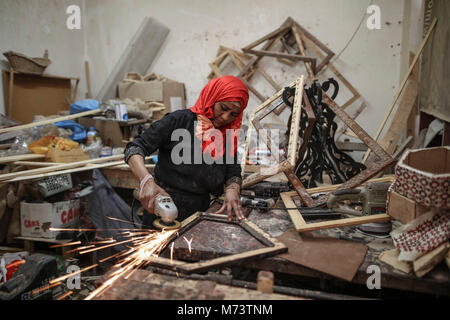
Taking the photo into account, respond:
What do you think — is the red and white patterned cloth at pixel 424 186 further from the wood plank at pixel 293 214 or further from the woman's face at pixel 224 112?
the woman's face at pixel 224 112

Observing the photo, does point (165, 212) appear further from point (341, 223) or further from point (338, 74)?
point (338, 74)

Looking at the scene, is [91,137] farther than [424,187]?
Yes

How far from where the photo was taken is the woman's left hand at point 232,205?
1941 mm

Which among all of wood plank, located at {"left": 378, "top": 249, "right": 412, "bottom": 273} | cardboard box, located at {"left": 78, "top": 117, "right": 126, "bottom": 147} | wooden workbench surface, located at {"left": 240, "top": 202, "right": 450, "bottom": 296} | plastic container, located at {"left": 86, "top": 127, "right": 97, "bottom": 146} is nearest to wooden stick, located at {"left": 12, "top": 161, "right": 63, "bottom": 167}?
plastic container, located at {"left": 86, "top": 127, "right": 97, "bottom": 146}

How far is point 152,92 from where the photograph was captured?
530 cm

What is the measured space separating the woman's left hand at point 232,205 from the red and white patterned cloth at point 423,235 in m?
0.91

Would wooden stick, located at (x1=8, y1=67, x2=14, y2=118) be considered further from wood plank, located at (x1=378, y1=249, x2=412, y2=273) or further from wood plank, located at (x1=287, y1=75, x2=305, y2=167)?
wood plank, located at (x1=378, y1=249, x2=412, y2=273)

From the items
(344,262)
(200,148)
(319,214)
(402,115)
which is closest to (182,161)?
(200,148)

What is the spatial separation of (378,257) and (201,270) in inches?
35.0

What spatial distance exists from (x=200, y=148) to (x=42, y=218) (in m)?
2.53

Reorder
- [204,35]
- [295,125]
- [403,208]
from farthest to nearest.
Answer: [204,35] → [295,125] → [403,208]

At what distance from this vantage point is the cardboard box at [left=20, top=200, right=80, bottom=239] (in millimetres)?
3471
